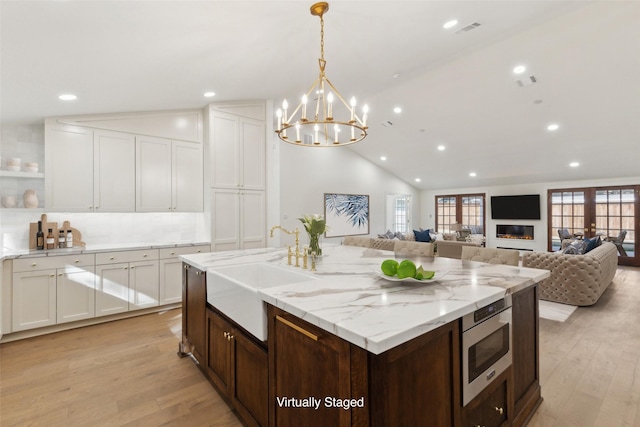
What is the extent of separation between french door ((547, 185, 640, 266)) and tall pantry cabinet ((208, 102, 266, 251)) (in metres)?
8.10

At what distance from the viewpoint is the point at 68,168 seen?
3545 millimetres

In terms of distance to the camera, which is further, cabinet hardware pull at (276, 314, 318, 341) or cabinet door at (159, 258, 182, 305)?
cabinet door at (159, 258, 182, 305)

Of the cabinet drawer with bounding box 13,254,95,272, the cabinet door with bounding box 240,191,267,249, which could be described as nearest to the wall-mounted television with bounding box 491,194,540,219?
the cabinet door with bounding box 240,191,267,249

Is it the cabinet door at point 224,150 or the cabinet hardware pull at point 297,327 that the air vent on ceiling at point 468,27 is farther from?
the cabinet hardware pull at point 297,327

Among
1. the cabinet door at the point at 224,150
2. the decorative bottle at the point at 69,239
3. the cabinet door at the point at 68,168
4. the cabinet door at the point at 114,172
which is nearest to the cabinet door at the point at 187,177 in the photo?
the cabinet door at the point at 224,150

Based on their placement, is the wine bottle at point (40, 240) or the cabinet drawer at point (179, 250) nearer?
the wine bottle at point (40, 240)

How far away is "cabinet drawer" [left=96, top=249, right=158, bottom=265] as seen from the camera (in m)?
3.48

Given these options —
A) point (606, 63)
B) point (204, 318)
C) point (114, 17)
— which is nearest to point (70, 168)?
point (114, 17)

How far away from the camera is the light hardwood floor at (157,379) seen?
1899 mm

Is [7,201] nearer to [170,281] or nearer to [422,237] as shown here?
[170,281]

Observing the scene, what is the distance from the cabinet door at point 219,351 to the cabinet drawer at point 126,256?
2.12 meters

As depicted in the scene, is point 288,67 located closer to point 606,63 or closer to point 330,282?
point 330,282

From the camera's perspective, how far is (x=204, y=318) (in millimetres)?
2213

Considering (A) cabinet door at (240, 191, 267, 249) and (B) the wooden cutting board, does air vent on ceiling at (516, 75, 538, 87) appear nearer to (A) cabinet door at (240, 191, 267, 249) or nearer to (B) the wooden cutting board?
(A) cabinet door at (240, 191, 267, 249)
